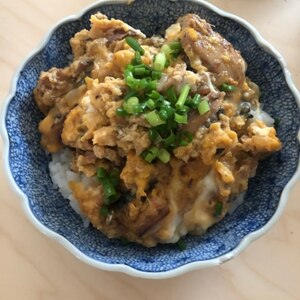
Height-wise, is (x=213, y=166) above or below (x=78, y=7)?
above

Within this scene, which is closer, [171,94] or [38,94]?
[171,94]

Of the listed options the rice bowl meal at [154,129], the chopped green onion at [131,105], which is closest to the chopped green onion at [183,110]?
the rice bowl meal at [154,129]

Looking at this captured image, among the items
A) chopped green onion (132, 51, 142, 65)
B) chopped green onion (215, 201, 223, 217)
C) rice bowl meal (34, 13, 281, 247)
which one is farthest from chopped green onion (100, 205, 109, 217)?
chopped green onion (132, 51, 142, 65)

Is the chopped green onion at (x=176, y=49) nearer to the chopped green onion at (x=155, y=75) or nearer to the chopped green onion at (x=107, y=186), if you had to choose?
the chopped green onion at (x=155, y=75)

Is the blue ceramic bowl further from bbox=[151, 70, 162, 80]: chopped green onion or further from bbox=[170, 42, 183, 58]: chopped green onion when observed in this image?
bbox=[151, 70, 162, 80]: chopped green onion

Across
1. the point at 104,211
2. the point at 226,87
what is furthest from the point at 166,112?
the point at 104,211

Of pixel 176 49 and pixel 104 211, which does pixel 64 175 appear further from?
pixel 176 49

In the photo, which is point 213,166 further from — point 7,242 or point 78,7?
point 78,7

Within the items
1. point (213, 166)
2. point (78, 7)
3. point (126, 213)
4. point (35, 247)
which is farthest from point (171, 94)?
point (78, 7)
